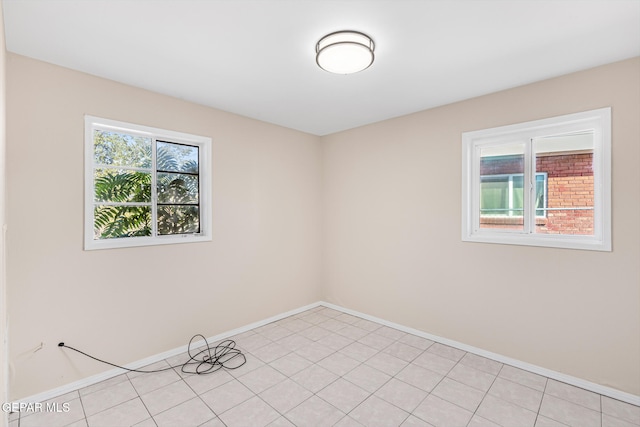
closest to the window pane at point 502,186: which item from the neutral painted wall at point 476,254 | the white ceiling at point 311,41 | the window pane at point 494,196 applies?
the window pane at point 494,196

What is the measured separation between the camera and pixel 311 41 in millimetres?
1949

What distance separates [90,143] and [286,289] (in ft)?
8.56

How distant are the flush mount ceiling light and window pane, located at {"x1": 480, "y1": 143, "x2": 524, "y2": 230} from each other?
1.65 meters

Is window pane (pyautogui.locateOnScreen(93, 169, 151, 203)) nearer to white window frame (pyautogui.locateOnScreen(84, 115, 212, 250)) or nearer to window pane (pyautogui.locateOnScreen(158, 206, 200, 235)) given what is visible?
white window frame (pyautogui.locateOnScreen(84, 115, 212, 250))

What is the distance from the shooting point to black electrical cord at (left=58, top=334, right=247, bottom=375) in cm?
258

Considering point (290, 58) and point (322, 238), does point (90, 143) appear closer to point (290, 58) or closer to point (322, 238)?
point (290, 58)

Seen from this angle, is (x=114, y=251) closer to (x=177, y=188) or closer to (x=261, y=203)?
(x=177, y=188)

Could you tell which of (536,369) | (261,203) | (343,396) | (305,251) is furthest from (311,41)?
(536,369)

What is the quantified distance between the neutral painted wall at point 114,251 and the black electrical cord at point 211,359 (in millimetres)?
145

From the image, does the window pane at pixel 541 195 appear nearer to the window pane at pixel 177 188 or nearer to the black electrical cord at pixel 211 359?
the black electrical cord at pixel 211 359

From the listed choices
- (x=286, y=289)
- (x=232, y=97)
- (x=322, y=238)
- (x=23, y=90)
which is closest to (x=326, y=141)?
(x=322, y=238)

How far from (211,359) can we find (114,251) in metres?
1.30

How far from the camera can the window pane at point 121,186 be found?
2.51 metres

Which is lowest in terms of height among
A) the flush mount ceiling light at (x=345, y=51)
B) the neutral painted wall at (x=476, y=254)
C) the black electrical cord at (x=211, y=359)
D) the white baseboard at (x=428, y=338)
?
the black electrical cord at (x=211, y=359)
